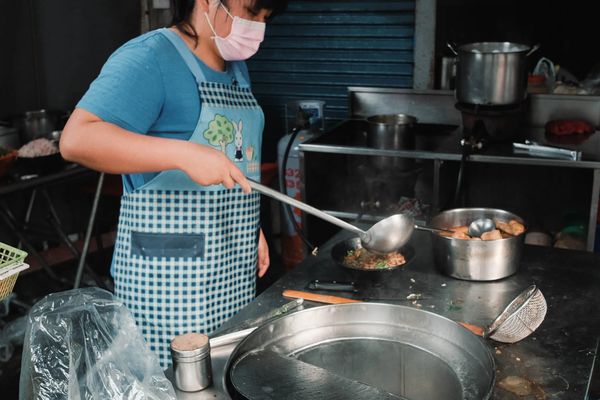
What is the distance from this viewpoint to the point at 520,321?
160cm

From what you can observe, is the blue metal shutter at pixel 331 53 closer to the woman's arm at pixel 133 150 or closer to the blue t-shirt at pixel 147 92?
the blue t-shirt at pixel 147 92

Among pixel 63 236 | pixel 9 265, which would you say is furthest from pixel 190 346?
pixel 63 236

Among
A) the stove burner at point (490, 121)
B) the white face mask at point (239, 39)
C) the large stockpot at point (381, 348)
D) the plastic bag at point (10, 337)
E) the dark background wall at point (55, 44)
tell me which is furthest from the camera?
the dark background wall at point (55, 44)

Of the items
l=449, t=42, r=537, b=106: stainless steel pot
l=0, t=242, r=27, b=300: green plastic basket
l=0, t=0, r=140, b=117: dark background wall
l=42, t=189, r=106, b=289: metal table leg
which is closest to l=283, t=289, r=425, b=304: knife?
l=0, t=242, r=27, b=300: green plastic basket

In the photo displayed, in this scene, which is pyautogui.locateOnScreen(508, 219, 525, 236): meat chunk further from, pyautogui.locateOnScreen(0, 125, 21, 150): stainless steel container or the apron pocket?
pyautogui.locateOnScreen(0, 125, 21, 150): stainless steel container

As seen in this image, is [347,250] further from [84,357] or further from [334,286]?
[84,357]

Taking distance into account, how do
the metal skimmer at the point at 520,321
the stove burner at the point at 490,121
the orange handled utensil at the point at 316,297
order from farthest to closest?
1. the stove burner at the point at 490,121
2. the orange handled utensil at the point at 316,297
3. the metal skimmer at the point at 520,321

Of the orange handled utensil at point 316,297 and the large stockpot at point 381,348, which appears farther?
the orange handled utensil at point 316,297

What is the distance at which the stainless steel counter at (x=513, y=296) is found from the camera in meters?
1.48

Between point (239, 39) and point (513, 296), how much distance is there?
112cm

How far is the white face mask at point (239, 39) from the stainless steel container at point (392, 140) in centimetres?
147

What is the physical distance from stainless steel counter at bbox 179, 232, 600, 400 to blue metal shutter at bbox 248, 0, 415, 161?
2.47 m

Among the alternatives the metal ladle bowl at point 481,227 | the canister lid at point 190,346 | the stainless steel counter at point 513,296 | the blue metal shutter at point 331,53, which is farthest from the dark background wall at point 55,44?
the canister lid at point 190,346

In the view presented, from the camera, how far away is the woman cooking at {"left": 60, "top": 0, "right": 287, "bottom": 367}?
75.5 inches
